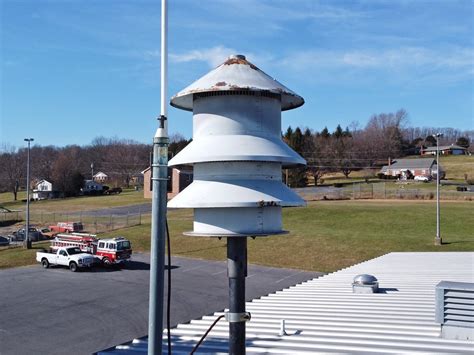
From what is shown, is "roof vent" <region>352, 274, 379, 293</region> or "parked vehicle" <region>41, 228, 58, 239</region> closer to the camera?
"roof vent" <region>352, 274, 379, 293</region>

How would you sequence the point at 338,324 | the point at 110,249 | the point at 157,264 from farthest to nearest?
the point at 110,249 → the point at 338,324 → the point at 157,264

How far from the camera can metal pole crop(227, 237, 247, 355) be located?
13.9ft

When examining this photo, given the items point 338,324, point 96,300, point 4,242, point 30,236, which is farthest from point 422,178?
point 338,324

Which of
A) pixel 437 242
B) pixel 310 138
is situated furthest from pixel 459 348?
pixel 310 138

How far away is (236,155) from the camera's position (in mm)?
4121

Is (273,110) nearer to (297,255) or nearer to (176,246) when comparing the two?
(297,255)

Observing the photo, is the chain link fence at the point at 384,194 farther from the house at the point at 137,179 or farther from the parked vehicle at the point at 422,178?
the house at the point at 137,179

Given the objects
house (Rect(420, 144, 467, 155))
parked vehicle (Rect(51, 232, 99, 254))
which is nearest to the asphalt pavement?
parked vehicle (Rect(51, 232, 99, 254))

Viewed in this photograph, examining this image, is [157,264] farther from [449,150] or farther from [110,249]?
[449,150]

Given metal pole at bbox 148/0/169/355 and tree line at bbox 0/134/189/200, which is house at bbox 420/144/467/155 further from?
metal pole at bbox 148/0/169/355

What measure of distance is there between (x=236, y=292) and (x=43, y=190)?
114680 millimetres

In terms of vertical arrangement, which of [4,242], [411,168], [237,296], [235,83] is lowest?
[4,242]

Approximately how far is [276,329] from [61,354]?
9.01 metres

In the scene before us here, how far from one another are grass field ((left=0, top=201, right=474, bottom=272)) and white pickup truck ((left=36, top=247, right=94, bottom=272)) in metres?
2.56
